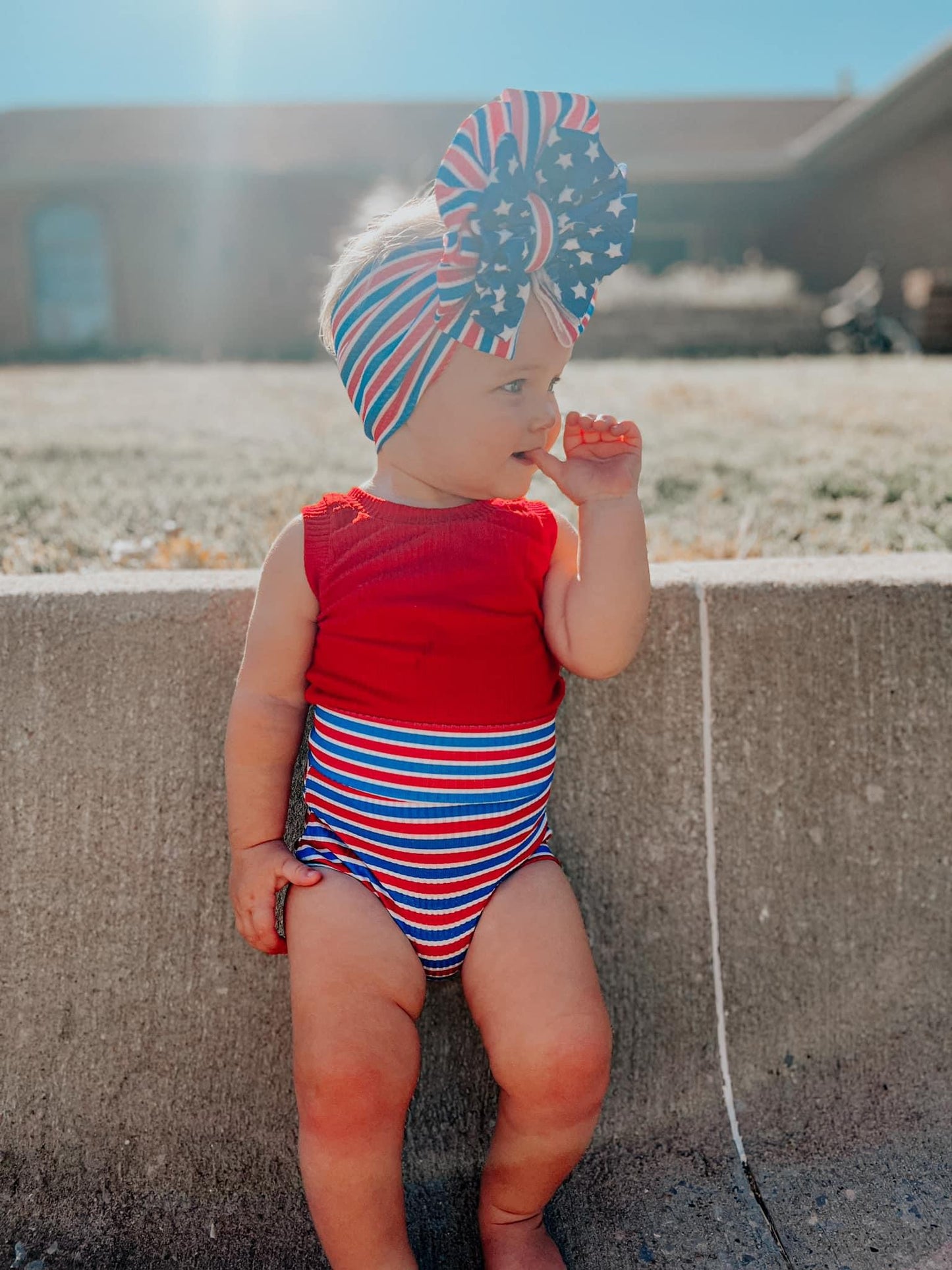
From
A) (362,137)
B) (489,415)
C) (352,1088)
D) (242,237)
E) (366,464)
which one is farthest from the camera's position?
(362,137)

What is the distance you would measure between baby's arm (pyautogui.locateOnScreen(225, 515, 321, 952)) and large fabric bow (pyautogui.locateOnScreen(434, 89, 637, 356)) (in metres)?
0.44

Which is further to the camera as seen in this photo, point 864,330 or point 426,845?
point 864,330

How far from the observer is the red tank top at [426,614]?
1.56m

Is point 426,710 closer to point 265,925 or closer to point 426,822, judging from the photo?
point 426,822

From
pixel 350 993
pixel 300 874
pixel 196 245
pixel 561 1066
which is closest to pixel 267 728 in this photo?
pixel 300 874

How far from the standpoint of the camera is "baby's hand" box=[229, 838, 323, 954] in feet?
5.21

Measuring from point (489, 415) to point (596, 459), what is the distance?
20 centimetres

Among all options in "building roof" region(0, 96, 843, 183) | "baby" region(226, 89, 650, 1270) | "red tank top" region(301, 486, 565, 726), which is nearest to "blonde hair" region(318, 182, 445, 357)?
"baby" region(226, 89, 650, 1270)

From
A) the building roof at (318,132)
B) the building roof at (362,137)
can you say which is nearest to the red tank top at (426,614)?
the building roof at (362,137)

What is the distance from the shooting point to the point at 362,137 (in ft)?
60.4

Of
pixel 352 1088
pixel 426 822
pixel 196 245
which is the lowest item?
pixel 352 1088

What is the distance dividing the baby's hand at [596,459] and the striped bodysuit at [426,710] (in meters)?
0.12

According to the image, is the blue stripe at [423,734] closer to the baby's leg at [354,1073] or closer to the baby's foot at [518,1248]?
the baby's leg at [354,1073]

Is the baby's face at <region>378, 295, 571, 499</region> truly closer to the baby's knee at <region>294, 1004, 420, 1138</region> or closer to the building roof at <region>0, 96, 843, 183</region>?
the baby's knee at <region>294, 1004, 420, 1138</region>
